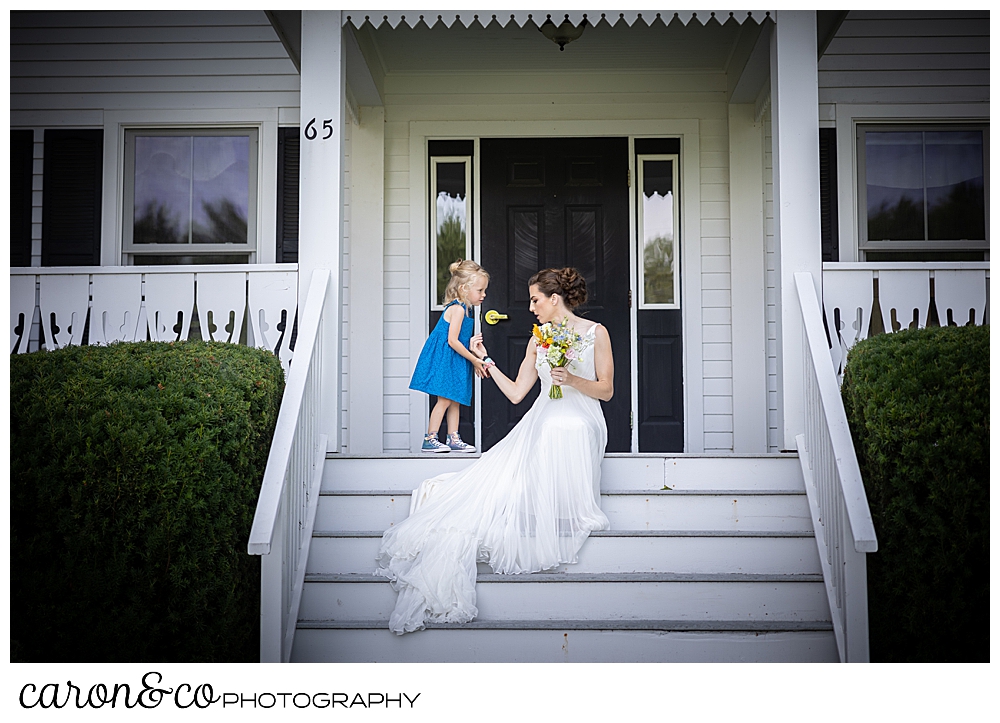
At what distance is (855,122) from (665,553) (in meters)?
3.73

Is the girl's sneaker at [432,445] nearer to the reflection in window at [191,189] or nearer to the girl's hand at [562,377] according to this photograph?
the girl's hand at [562,377]

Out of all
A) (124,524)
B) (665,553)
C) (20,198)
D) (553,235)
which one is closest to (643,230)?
(553,235)

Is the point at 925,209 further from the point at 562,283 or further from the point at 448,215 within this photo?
the point at 448,215

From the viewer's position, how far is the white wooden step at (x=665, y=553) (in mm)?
4043

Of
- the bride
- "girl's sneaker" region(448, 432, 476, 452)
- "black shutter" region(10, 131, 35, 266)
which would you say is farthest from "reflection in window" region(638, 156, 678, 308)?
"black shutter" region(10, 131, 35, 266)

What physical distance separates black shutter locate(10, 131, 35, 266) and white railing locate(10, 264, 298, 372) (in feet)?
2.36

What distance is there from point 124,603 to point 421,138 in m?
4.02

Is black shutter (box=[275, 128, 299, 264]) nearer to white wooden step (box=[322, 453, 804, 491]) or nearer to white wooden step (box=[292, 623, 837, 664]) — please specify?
white wooden step (box=[322, 453, 804, 491])

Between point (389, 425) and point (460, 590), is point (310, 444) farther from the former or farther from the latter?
point (389, 425)

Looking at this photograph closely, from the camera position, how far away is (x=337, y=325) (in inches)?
191

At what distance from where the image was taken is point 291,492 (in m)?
3.93

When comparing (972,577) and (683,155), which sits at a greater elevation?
(683,155)
